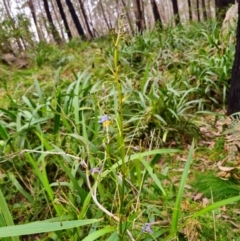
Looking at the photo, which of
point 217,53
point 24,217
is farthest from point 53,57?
point 24,217

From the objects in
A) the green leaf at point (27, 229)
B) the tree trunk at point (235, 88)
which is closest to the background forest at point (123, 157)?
the green leaf at point (27, 229)

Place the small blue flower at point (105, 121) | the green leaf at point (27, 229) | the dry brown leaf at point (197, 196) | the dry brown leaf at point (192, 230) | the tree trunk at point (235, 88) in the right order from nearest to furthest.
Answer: the green leaf at point (27, 229), the small blue flower at point (105, 121), the dry brown leaf at point (192, 230), the dry brown leaf at point (197, 196), the tree trunk at point (235, 88)

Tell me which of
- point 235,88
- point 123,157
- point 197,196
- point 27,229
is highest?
point 123,157

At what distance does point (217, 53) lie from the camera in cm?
357

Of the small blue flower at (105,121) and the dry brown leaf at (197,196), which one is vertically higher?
the small blue flower at (105,121)

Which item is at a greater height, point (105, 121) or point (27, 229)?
point (105, 121)

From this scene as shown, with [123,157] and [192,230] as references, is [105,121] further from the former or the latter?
[192,230]

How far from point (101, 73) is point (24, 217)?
283cm

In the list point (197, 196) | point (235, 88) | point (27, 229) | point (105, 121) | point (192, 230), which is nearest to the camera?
point (27, 229)

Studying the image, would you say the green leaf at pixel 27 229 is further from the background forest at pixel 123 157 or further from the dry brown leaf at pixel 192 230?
the dry brown leaf at pixel 192 230

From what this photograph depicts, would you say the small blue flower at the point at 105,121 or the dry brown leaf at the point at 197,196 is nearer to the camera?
the small blue flower at the point at 105,121

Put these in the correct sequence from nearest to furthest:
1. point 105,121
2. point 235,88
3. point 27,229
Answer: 1. point 27,229
2. point 105,121
3. point 235,88

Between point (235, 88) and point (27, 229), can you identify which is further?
point (235, 88)

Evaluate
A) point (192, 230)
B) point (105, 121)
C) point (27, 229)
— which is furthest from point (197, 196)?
point (27, 229)
